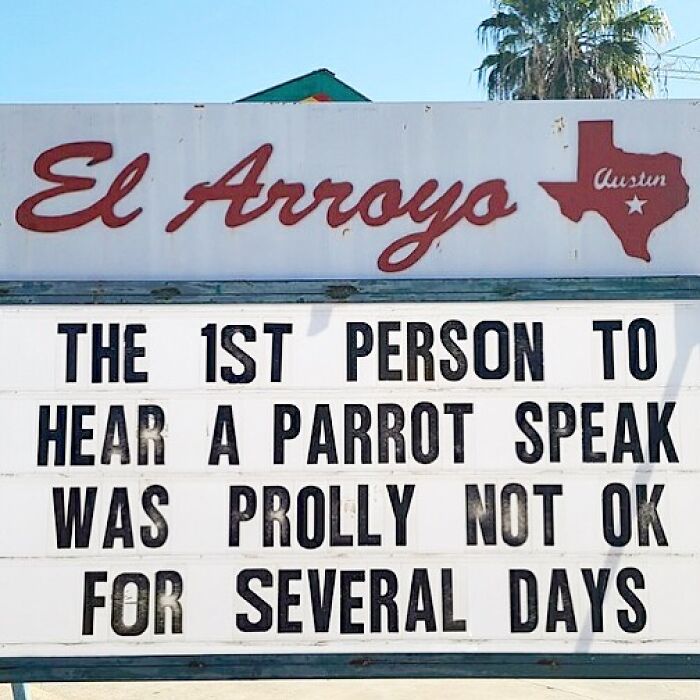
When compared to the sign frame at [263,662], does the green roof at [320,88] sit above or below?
above

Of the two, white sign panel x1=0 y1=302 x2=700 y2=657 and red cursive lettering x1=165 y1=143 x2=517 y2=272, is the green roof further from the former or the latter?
white sign panel x1=0 y1=302 x2=700 y2=657

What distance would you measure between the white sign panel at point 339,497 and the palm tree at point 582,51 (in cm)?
1847

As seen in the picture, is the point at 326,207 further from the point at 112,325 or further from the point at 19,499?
the point at 19,499

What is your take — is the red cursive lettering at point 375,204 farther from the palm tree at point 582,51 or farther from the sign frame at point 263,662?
the palm tree at point 582,51

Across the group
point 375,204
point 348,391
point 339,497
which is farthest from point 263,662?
point 375,204

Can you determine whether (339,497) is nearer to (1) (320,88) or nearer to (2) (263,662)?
(2) (263,662)

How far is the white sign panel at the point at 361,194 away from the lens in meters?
4.61

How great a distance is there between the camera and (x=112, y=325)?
4.54 meters

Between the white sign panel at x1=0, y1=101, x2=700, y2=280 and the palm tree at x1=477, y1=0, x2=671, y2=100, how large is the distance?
1782cm

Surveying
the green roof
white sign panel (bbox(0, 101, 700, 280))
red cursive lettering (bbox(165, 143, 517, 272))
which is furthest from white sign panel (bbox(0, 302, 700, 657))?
the green roof

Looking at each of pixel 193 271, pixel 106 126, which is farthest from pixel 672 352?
pixel 106 126

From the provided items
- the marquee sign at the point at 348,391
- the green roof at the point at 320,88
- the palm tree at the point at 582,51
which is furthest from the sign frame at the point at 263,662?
the palm tree at the point at 582,51

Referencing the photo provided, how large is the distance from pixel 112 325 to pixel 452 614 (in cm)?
231

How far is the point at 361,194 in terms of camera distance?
4.62 metres
